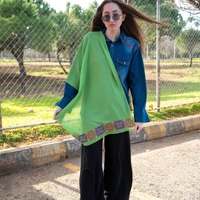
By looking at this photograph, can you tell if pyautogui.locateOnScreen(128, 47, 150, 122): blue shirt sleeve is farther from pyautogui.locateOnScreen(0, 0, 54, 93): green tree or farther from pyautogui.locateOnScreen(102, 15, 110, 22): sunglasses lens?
pyautogui.locateOnScreen(0, 0, 54, 93): green tree

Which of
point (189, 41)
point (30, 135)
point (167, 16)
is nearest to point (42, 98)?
point (30, 135)

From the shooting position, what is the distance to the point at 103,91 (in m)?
2.32

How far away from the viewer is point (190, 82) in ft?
29.8

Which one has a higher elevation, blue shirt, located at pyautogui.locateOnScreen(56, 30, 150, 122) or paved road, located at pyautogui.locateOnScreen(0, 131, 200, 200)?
blue shirt, located at pyautogui.locateOnScreen(56, 30, 150, 122)

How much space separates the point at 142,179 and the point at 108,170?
0.93 meters

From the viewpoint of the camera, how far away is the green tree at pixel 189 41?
711 centimetres

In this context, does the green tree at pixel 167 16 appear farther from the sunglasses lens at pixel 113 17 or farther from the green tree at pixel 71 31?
the sunglasses lens at pixel 113 17

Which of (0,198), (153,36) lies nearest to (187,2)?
(153,36)

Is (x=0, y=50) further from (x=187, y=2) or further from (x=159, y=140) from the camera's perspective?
(x=187, y=2)

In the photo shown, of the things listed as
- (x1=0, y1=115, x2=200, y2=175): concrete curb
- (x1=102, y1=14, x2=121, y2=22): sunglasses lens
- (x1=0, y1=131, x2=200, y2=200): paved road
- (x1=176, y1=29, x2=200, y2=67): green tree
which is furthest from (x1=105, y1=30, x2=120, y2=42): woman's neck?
(x1=176, y1=29, x2=200, y2=67): green tree

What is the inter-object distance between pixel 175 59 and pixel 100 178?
5574mm

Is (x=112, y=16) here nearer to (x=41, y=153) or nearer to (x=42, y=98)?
(x=41, y=153)

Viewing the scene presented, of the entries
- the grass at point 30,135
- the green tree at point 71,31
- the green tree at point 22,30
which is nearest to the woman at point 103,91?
the grass at point 30,135

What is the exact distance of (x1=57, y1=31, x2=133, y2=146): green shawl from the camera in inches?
91.4
